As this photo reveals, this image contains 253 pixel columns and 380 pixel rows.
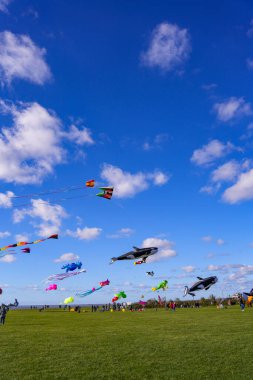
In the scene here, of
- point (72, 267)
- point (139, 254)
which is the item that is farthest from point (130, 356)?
point (72, 267)

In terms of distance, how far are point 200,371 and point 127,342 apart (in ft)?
22.3

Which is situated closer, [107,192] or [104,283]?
[107,192]

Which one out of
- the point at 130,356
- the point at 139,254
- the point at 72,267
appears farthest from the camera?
the point at 72,267

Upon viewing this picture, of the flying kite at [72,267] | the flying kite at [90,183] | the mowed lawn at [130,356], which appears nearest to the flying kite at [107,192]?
the flying kite at [90,183]

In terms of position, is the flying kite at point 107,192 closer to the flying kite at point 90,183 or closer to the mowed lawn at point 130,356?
the flying kite at point 90,183

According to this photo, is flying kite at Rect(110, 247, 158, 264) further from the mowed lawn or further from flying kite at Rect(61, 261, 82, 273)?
flying kite at Rect(61, 261, 82, 273)

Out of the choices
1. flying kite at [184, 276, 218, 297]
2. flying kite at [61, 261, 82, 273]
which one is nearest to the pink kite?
flying kite at [61, 261, 82, 273]

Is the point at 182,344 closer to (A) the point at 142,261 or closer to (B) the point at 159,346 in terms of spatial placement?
(B) the point at 159,346

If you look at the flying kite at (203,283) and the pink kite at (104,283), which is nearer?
the flying kite at (203,283)

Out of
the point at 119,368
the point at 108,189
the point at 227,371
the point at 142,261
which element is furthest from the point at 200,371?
the point at 108,189

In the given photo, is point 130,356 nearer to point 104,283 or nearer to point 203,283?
point 203,283

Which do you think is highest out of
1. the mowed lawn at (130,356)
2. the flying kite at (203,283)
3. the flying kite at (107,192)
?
the flying kite at (107,192)

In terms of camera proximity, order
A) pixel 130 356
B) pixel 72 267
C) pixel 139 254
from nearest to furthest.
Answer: pixel 130 356 → pixel 139 254 → pixel 72 267

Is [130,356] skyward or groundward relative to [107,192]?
groundward
